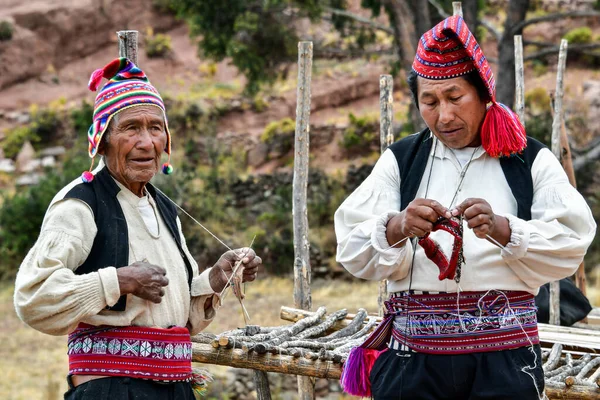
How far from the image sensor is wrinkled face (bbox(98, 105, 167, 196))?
101 inches

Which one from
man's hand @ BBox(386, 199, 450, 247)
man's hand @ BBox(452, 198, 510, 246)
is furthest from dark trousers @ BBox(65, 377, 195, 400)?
man's hand @ BBox(452, 198, 510, 246)

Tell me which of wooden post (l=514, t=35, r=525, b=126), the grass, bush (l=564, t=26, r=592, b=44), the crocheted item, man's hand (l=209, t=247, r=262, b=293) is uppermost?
bush (l=564, t=26, r=592, b=44)

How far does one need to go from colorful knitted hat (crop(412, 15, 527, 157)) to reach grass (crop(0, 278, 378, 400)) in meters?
5.32

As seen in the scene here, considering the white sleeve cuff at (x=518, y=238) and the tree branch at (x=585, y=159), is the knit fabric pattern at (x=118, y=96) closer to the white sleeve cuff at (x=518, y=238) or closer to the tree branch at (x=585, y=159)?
the white sleeve cuff at (x=518, y=238)

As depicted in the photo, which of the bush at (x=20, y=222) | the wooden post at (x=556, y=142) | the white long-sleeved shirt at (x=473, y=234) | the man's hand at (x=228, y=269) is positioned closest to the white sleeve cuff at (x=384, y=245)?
the white long-sleeved shirt at (x=473, y=234)

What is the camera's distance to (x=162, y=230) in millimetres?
2668

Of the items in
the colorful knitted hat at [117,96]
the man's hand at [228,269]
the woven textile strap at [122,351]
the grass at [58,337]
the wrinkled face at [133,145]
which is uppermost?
the colorful knitted hat at [117,96]

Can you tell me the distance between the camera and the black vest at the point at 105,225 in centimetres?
245

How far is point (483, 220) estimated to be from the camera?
2246mm

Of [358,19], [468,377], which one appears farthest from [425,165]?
[358,19]

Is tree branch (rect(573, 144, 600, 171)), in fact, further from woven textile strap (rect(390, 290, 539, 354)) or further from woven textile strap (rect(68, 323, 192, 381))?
woven textile strap (rect(68, 323, 192, 381))

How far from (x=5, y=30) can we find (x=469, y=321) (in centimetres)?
2049

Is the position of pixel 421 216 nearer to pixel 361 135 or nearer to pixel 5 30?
pixel 361 135

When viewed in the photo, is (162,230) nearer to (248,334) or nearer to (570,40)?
(248,334)
